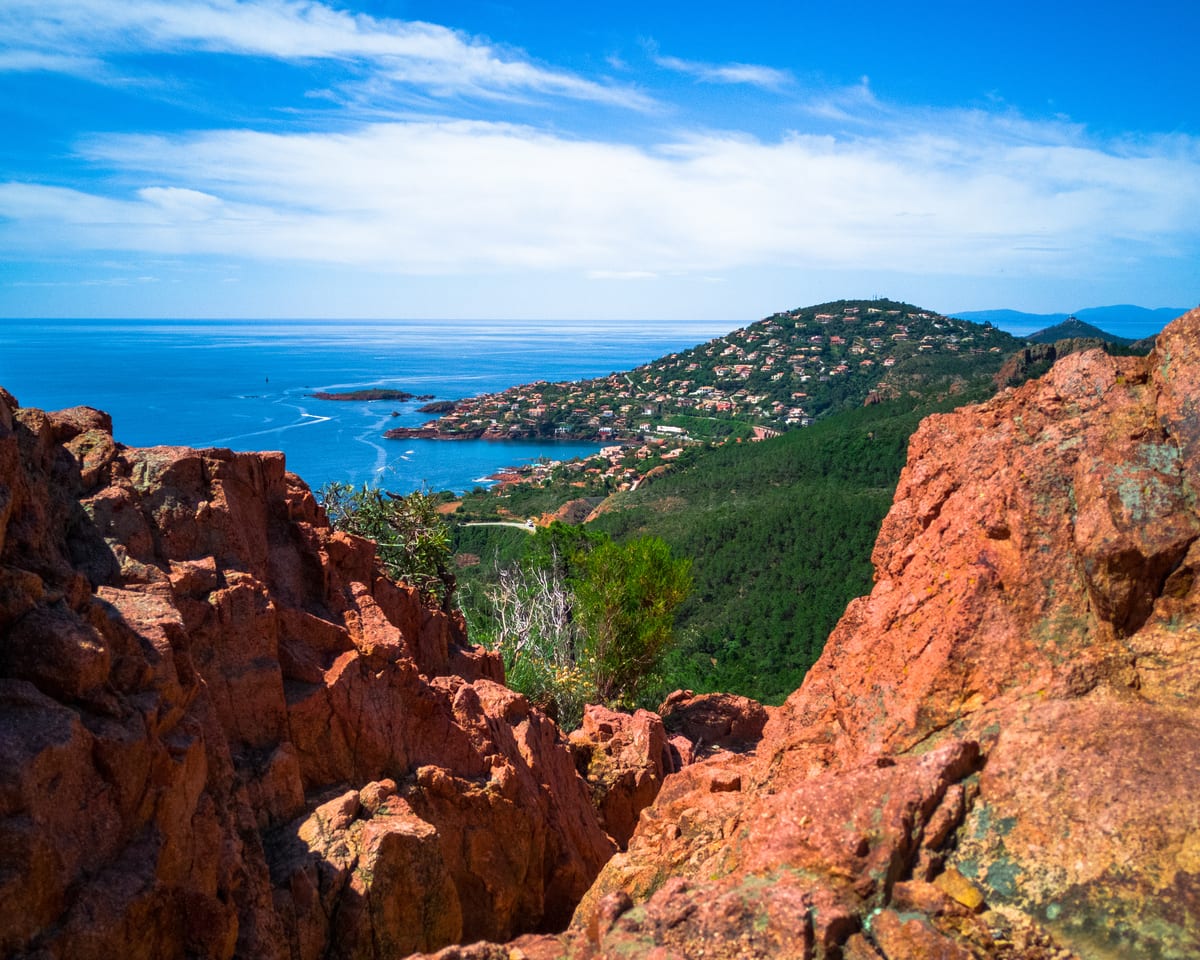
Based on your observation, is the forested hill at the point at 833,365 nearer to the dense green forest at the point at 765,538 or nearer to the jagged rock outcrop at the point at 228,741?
the dense green forest at the point at 765,538

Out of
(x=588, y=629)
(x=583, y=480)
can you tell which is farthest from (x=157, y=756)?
(x=583, y=480)

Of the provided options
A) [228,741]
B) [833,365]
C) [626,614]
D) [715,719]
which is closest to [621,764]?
[715,719]

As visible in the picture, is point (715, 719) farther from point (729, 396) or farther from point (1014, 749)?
point (729, 396)

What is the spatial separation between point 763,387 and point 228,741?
164m

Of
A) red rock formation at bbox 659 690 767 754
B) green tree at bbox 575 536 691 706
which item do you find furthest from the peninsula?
red rock formation at bbox 659 690 767 754

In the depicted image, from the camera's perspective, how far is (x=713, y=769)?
34.1 feet

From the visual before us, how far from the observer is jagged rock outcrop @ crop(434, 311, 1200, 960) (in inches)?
190

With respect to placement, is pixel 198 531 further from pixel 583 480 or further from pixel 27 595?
pixel 583 480

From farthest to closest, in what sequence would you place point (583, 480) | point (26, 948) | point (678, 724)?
point (583, 480) < point (678, 724) < point (26, 948)

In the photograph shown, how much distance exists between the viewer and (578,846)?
12484 mm

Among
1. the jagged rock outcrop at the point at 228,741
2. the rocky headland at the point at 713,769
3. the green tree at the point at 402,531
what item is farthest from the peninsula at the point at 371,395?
the rocky headland at the point at 713,769

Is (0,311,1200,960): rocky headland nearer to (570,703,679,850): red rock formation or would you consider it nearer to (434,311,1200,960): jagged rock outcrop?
(434,311,1200,960): jagged rock outcrop

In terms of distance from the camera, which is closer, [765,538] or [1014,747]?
[1014,747]

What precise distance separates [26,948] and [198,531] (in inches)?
179
